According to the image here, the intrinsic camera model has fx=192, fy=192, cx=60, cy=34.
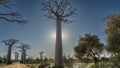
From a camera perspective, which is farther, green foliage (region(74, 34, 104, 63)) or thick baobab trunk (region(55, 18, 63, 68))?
green foliage (region(74, 34, 104, 63))

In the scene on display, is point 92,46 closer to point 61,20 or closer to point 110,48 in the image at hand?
point 61,20

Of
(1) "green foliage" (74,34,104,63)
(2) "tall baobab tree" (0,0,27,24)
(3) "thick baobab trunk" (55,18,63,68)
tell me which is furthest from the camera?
(1) "green foliage" (74,34,104,63)

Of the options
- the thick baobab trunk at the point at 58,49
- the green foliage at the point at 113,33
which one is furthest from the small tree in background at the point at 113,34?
the thick baobab trunk at the point at 58,49

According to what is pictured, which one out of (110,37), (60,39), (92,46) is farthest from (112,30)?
(92,46)

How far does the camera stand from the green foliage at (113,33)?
17.4 metres

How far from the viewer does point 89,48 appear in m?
31.0

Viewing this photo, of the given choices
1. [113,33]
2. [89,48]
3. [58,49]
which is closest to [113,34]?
[113,33]

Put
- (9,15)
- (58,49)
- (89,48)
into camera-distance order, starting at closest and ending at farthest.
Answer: (9,15)
(58,49)
(89,48)

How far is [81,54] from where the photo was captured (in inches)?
1250

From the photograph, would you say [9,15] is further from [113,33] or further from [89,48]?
[89,48]

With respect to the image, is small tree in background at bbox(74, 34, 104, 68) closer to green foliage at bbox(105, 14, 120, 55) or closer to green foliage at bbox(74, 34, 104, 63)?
green foliage at bbox(74, 34, 104, 63)

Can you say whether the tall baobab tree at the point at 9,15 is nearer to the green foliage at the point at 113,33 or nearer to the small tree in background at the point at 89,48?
the green foliage at the point at 113,33

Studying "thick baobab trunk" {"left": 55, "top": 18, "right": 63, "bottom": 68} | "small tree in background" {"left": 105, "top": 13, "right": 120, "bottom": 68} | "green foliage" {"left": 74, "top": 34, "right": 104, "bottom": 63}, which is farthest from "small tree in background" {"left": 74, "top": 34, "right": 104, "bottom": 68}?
"small tree in background" {"left": 105, "top": 13, "right": 120, "bottom": 68}

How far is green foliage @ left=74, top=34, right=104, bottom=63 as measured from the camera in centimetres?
3111
